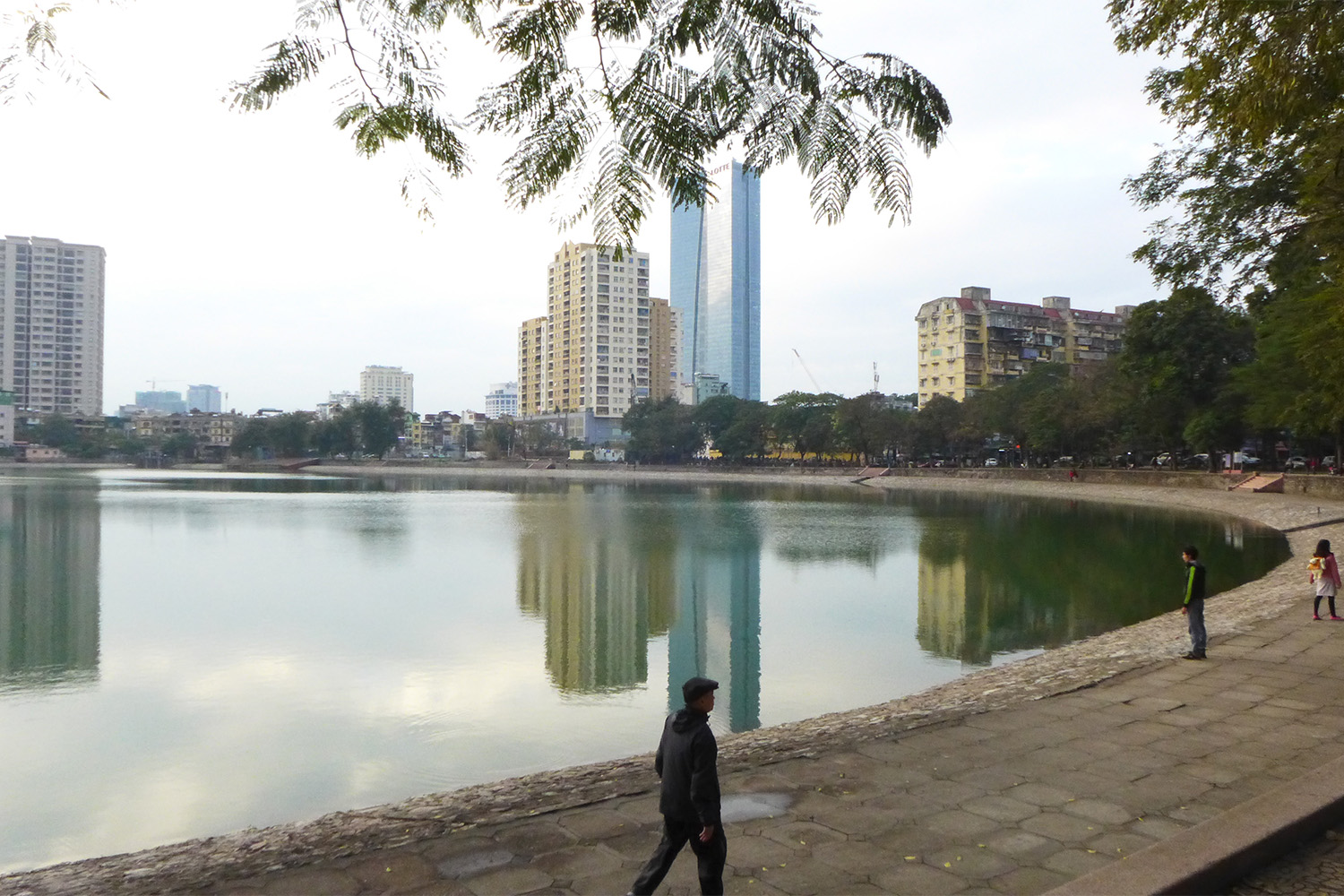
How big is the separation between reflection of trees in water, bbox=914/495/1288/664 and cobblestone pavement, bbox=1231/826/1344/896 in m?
8.56

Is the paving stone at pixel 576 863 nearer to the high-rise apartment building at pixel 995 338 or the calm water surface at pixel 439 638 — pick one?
the calm water surface at pixel 439 638

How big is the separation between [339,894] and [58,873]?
2322 mm

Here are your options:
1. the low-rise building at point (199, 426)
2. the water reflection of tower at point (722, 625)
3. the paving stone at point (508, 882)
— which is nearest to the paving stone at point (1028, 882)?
the paving stone at point (508, 882)

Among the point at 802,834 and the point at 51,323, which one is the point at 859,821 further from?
the point at 51,323

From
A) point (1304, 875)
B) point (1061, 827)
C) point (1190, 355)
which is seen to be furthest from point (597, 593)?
point (1190, 355)

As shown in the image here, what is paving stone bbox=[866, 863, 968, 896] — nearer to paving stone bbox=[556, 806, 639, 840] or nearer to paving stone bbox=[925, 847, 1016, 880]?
paving stone bbox=[925, 847, 1016, 880]

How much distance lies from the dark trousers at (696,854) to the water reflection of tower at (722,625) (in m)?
6.22

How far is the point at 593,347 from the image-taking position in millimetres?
126375

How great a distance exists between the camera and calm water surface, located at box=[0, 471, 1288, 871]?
866cm

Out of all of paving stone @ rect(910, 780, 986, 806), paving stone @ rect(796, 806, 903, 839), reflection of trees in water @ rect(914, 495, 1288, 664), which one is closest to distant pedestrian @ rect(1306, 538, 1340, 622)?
reflection of trees in water @ rect(914, 495, 1288, 664)

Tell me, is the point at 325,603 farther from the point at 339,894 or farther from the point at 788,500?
the point at 788,500

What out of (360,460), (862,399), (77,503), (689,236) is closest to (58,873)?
(77,503)

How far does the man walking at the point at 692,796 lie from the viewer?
3898mm

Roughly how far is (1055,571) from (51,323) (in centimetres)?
16288
